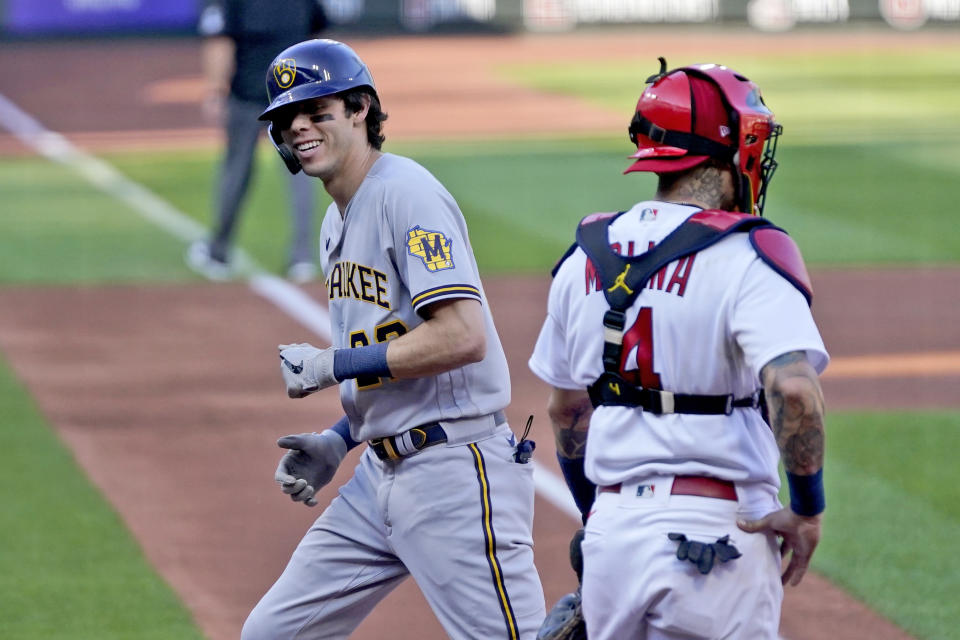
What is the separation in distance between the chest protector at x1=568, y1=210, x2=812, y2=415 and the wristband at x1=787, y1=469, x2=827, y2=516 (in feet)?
0.77

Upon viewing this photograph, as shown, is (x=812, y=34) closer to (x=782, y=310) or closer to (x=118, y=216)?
(x=118, y=216)

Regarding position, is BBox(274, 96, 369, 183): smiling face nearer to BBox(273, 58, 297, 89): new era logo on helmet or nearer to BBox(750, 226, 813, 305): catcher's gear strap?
BBox(273, 58, 297, 89): new era logo on helmet

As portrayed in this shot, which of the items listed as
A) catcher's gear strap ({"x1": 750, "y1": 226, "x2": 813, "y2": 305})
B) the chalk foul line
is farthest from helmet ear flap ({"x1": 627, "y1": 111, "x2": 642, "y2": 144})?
the chalk foul line

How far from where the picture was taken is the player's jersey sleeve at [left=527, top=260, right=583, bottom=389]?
150 inches

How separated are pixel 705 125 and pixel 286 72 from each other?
4.05ft

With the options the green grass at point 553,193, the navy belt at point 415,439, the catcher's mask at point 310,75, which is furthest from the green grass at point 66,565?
the green grass at point 553,193

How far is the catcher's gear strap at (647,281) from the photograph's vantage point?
139 inches

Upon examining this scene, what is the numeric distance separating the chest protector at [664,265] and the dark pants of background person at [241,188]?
346 inches

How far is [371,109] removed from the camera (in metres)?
4.40

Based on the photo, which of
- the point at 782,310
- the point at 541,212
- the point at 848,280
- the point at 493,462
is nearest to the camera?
the point at 782,310

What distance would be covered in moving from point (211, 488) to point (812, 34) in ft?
87.7

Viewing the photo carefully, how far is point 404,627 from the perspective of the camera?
6.00 metres

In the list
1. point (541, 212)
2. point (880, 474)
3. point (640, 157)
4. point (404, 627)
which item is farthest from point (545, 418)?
point (541, 212)

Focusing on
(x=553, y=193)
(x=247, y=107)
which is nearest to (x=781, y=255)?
(x=247, y=107)
